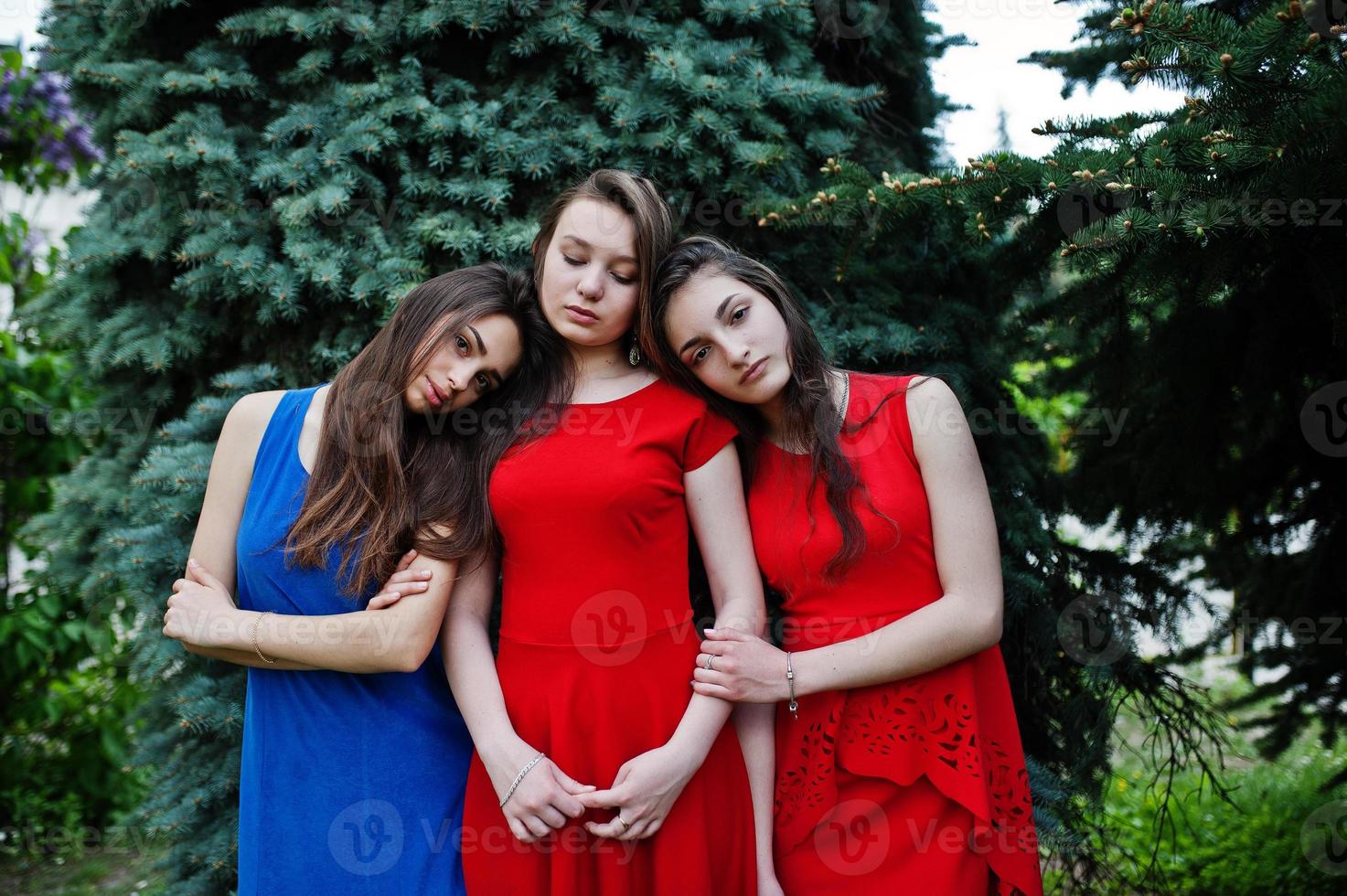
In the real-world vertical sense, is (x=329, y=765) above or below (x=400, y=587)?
below

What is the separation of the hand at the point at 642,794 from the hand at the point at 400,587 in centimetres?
56

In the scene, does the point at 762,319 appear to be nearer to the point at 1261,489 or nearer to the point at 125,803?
the point at 1261,489

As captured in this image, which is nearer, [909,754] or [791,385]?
[909,754]

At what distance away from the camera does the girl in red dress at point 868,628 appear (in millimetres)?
2043

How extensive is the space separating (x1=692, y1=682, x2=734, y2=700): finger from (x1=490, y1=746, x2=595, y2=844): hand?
0.31 m

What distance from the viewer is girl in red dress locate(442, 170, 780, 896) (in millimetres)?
2035

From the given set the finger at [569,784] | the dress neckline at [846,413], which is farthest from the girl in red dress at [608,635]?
the dress neckline at [846,413]

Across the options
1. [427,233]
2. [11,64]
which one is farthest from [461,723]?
[11,64]

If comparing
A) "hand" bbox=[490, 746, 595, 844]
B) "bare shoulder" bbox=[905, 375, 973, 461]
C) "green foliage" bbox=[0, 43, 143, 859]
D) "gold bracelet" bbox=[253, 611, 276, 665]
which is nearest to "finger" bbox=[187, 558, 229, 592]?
"gold bracelet" bbox=[253, 611, 276, 665]

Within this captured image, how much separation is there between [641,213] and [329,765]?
1.41 metres

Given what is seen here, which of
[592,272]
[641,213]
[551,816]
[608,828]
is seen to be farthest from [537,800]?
[641,213]

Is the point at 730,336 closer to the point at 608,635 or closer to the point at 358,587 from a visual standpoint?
the point at 608,635

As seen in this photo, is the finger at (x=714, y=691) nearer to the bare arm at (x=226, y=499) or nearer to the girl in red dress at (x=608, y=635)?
the girl in red dress at (x=608, y=635)

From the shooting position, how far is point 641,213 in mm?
2201
